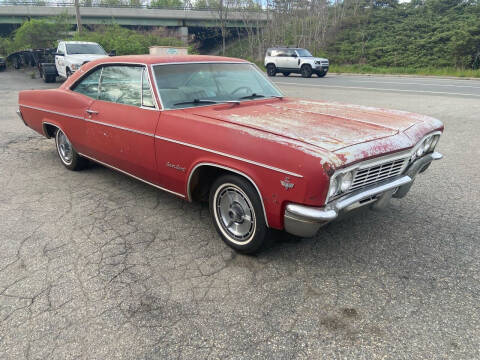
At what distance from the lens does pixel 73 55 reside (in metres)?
15.2

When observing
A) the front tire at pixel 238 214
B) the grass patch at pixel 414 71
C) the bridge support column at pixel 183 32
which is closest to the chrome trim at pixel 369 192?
the front tire at pixel 238 214

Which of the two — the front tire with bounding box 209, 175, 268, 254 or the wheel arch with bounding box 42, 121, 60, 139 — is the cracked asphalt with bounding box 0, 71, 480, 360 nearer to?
the front tire with bounding box 209, 175, 268, 254

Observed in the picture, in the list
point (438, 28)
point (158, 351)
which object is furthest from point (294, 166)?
point (438, 28)

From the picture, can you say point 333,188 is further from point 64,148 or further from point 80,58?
point 80,58

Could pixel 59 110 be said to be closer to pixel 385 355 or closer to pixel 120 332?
pixel 120 332

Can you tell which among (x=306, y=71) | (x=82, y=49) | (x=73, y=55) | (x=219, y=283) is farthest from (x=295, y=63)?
(x=219, y=283)

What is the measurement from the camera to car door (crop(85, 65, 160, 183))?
3428 mm

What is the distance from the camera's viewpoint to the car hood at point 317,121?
259 centimetres

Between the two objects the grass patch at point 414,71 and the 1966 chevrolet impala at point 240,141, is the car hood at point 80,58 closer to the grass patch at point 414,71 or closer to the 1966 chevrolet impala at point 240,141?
the 1966 chevrolet impala at point 240,141

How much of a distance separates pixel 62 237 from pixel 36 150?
346 centimetres

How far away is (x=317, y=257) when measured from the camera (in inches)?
118

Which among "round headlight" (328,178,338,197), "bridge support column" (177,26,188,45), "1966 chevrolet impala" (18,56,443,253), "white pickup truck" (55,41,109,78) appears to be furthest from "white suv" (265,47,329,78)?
"bridge support column" (177,26,188,45)

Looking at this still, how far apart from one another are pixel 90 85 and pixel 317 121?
2824mm

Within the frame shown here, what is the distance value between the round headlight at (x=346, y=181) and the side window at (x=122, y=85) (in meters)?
2.14
